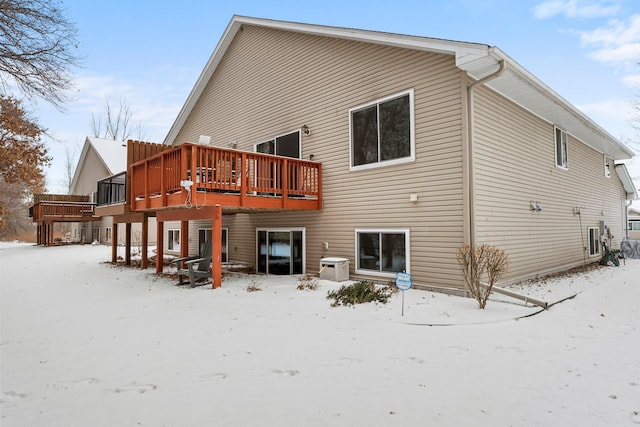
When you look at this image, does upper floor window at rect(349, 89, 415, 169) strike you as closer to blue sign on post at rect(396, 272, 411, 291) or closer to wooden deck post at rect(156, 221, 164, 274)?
blue sign on post at rect(396, 272, 411, 291)

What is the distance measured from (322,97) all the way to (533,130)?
17.5 ft

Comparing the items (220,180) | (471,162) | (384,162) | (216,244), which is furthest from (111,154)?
(471,162)

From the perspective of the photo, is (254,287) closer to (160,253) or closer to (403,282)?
(403,282)

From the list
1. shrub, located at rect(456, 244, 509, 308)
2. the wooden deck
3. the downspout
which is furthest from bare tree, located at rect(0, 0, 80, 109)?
the wooden deck

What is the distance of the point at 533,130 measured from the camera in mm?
8977

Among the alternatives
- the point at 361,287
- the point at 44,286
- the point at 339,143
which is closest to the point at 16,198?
the point at 44,286

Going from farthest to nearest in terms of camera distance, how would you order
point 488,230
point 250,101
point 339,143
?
point 250,101 → point 339,143 → point 488,230

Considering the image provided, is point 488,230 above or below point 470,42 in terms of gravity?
below

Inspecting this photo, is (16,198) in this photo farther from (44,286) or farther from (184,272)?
(184,272)

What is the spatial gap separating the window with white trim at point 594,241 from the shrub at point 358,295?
9.83m

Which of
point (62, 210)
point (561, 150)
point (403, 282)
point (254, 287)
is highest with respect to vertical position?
point (561, 150)

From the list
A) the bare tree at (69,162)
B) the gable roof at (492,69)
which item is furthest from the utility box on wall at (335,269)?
the bare tree at (69,162)

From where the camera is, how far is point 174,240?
16266 millimetres

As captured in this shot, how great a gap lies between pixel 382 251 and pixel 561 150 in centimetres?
675
